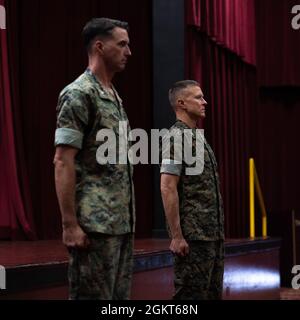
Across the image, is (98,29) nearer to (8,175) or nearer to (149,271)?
(149,271)

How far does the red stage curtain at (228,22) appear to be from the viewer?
5602 millimetres

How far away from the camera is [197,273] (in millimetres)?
2553

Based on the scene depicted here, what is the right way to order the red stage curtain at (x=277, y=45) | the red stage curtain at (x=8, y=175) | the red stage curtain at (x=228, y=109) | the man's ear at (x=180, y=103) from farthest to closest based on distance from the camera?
the red stage curtain at (x=277, y=45), the red stage curtain at (x=228, y=109), the red stage curtain at (x=8, y=175), the man's ear at (x=180, y=103)

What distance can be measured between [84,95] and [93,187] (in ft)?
0.85

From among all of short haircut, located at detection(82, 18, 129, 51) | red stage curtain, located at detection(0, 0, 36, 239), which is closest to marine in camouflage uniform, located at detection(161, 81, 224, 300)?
short haircut, located at detection(82, 18, 129, 51)

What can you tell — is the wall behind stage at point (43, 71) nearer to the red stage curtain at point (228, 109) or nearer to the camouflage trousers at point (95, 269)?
the red stage curtain at point (228, 109)

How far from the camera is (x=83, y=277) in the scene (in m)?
1.83

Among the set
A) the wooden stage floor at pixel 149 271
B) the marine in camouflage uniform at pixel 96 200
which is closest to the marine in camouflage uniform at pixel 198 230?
the wooden stage floor at pixel 149 271

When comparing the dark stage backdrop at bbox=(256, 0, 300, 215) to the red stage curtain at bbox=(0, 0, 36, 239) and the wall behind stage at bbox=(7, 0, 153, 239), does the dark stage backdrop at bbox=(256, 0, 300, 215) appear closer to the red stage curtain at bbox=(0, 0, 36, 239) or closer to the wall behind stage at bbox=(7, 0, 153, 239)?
the wall behind stage at bbox=(7, 0, 153, 239)

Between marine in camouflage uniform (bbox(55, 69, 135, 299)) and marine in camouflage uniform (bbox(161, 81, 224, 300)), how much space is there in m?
0.64

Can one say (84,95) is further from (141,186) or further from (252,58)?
(252,58)

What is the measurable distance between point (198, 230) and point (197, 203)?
0.34 feet

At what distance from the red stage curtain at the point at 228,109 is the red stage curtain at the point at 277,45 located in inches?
7.4
